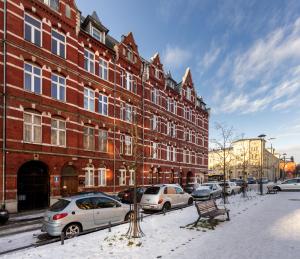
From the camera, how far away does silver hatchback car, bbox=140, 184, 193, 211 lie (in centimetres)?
1627

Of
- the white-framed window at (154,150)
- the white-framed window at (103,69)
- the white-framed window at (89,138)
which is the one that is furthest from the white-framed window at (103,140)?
the white-framed window at (154,150)

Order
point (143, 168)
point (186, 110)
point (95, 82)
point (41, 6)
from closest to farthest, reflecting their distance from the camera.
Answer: point (41, 6)
point (95, 82)
point (143, 168)
point (186, 110)

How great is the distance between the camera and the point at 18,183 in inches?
739

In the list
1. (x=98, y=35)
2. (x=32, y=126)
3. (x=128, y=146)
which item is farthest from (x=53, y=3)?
(x=128, y=146)

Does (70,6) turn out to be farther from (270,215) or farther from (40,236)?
(270,215)

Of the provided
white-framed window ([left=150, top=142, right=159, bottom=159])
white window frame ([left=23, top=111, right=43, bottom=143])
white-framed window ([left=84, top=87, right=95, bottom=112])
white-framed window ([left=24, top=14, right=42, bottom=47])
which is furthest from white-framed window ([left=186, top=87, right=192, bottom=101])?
white window frame ([left=23, top=111, right=43, bottom=143])

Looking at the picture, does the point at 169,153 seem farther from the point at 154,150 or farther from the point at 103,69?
the point at 103,69

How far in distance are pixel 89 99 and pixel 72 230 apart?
16.2m

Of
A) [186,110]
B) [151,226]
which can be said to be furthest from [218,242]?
[186,110]

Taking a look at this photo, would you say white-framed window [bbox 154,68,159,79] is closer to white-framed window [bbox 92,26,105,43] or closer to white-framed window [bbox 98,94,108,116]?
white-framed window [bbox 92,26,105,43]

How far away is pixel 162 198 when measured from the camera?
16.5 meters

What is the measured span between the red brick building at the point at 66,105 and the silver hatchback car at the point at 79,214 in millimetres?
2079

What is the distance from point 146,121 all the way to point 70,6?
51.0 feet

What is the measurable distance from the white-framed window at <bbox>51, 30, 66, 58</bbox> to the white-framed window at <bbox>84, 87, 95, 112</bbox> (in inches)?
152
